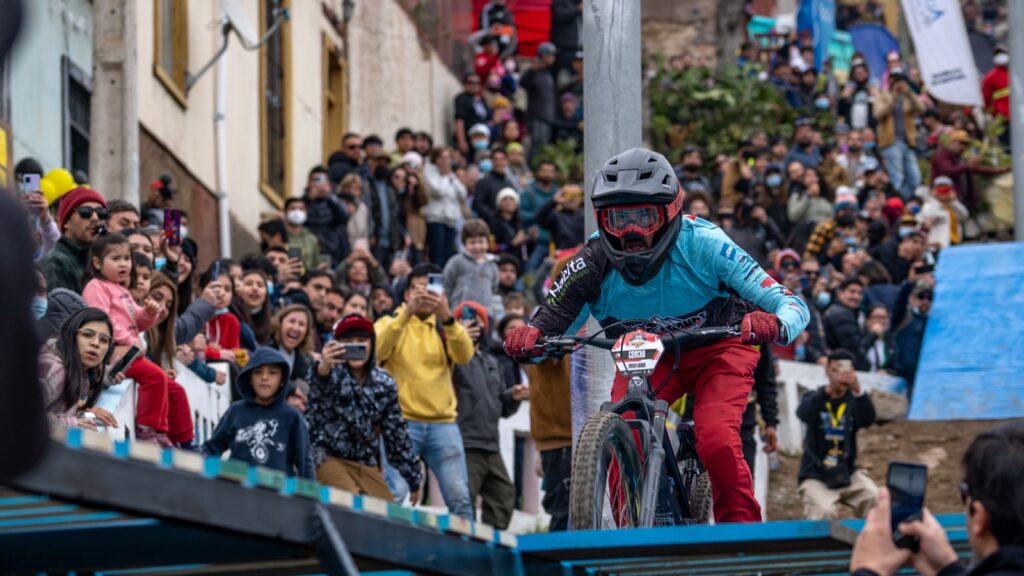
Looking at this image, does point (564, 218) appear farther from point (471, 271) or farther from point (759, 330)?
point (759, 330)

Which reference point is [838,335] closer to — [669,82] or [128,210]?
[128,210]

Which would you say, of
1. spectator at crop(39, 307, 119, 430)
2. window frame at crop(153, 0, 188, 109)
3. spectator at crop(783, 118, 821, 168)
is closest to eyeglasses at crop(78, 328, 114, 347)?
spectator at crop(39, 307, 119, 430)

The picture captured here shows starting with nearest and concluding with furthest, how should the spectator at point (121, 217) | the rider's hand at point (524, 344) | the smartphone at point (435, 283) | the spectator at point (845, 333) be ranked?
the rider's hand at point (524, 344)
the spectator at point (121, 217)
the smartphone at point (435, 283)
the spectator at point (845, 333)

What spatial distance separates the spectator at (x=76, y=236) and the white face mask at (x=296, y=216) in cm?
766

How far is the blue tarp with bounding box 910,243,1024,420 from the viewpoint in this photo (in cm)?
1784

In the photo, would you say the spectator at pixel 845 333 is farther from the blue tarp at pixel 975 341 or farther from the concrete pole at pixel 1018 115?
the concrete pole at pixel 1018 115

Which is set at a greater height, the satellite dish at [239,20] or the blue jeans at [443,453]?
the satellite dish at [239,20]

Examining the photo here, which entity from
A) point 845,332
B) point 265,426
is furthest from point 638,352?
point 845,332

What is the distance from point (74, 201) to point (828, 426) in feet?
21.1

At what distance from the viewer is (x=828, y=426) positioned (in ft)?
49.1

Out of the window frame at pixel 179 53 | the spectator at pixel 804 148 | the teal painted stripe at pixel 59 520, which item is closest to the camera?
the teal painted stripe at pixel 59 520

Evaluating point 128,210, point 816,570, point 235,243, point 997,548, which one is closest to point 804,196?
point 235,243

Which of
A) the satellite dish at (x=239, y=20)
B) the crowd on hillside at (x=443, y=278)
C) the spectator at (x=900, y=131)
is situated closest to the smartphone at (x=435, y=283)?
the crowd on hillside at (x=443, y=278)

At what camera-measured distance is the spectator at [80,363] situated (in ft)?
29.5
